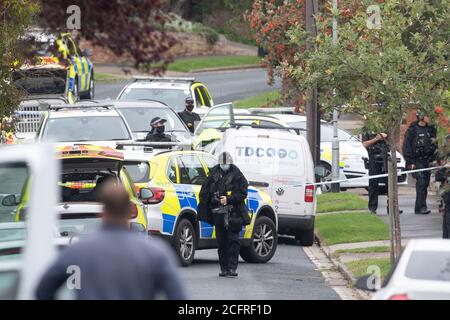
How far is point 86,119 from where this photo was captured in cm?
2330

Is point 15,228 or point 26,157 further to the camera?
point 15,228

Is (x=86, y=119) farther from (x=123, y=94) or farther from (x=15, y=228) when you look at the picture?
(x=15, y=228)

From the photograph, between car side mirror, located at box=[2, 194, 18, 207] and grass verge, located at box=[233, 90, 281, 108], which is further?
grass verge, located at box=[233, 90, 281, 108]

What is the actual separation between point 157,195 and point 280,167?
449 cm

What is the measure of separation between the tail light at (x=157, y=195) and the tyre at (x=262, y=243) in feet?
7.58

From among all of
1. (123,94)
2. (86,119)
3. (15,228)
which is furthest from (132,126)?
(15,228)

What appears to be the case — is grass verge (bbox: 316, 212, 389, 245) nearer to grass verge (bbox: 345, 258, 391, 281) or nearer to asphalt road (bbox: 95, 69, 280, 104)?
grass verge (bbox: 345, 258, 391, 281)

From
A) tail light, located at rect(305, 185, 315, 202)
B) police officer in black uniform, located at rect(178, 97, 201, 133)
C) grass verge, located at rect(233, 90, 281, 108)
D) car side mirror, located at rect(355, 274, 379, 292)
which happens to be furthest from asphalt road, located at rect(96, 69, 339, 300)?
grass verge, located at rect(233, 90, 281, 108)

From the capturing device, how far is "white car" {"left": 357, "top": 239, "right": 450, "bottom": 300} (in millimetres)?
9398

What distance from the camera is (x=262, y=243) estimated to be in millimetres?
19781

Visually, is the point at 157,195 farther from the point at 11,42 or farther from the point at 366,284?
the point at 366,284

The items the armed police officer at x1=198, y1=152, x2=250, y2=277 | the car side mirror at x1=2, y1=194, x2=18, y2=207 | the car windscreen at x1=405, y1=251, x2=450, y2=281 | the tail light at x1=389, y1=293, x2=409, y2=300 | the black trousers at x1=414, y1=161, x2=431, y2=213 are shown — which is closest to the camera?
the tail light at x1=389, y1=293, x2=409, y2=300

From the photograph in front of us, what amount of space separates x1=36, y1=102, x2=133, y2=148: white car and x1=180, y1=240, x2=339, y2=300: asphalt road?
3.21 meters
